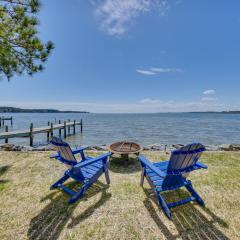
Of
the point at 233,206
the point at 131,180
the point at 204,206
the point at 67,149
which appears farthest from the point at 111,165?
the point at 233,206

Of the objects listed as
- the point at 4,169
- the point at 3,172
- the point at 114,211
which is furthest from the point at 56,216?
the point at 4,169

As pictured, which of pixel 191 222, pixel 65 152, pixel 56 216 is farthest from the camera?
pixel 65 152

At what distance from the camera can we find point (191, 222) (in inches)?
118

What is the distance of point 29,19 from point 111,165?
200 inches

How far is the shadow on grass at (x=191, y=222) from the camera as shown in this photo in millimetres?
2688

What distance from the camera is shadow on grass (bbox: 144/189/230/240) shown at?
269 centimetres

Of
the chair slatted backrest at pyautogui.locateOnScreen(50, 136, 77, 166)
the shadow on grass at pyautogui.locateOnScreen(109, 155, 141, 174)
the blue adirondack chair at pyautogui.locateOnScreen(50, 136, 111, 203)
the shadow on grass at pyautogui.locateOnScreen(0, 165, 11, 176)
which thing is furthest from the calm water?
the chair slatted backrest at pyautogui.locateOnScreen(50, 136, 77, 166)

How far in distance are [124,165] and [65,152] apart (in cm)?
279

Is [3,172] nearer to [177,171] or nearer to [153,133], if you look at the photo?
[177,171]

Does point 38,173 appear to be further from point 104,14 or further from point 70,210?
point 104,14

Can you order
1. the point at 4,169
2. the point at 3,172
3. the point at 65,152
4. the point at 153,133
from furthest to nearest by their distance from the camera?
the point at 153,133, the point at 4,169, the point at 3,172, the point at 65,152

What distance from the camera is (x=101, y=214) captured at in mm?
3189

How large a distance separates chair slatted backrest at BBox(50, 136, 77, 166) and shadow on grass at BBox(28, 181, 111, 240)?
82cm

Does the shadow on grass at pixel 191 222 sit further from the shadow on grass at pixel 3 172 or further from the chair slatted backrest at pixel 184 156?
the shadow on grass at pixel 3 172
